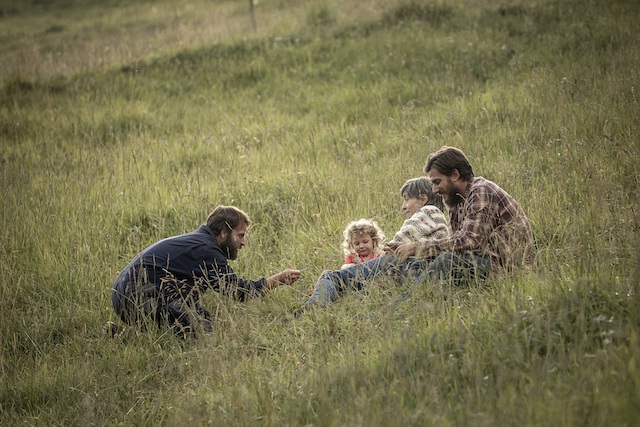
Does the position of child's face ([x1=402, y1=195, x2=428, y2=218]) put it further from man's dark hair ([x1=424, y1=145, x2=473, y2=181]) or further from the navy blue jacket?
the navy blue jacket

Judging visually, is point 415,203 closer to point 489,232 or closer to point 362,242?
point 362,242

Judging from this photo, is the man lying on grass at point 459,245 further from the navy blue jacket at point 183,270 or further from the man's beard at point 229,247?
the man's beard at point 229,247

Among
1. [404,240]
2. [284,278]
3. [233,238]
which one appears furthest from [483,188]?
[233,238]

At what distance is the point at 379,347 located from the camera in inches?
154

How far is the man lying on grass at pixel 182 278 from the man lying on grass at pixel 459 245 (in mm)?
598

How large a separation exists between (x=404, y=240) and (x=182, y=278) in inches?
71.1

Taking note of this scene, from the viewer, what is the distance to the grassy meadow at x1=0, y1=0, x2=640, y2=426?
3.51m

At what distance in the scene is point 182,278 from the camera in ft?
17.9

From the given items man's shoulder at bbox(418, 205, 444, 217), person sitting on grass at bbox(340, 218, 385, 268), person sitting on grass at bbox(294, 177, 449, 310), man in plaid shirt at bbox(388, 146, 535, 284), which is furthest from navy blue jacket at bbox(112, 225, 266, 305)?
man's shoulder at bbox(418, 205, 444, 217)

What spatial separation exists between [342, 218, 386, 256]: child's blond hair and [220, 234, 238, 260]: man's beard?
0.94m

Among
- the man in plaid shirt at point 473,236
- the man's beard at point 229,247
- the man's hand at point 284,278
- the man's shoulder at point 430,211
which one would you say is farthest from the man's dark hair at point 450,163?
the man's beard at point 229,247

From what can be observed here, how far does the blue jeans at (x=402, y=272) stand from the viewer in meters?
4.78

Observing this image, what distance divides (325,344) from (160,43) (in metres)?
11.9

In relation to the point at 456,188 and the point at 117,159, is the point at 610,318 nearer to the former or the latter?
the point at 456,188
